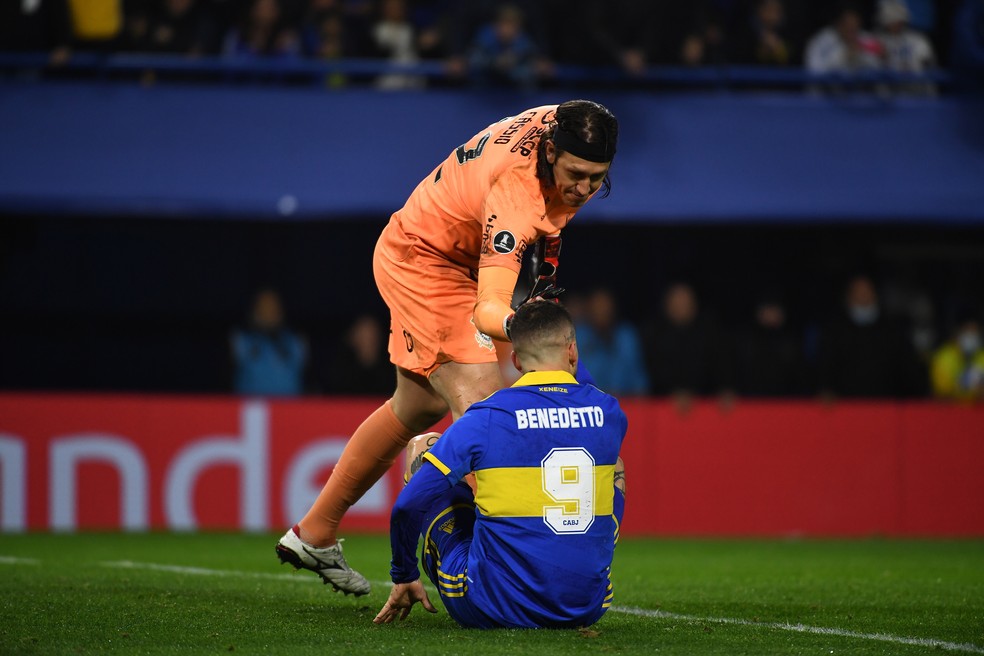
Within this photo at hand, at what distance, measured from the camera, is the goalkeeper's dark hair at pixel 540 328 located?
4.63m

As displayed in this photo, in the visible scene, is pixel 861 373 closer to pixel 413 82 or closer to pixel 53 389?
pixel 413 82

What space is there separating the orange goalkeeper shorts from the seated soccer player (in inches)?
27.6

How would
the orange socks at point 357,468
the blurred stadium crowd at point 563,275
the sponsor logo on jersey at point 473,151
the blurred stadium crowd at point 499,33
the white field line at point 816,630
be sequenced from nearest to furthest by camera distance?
the white field line at point 816,630
the sponsor logo on jersey at point 473,151
the orange socks at point 357,468
the blurred stadium crowd at point 563,275
the blurred stadium crowd at point 499,33

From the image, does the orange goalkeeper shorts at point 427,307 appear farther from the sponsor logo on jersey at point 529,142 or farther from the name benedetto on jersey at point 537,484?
the name benedetto on jersey at point 537,484

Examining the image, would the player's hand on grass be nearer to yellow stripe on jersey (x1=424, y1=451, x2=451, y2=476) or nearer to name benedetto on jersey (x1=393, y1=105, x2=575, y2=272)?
yellow stripe on jersey (x1=424, y1=451, x2=451, y2=476)

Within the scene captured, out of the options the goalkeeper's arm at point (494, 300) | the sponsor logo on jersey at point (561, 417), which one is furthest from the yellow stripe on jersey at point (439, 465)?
the goalkeeper's arm at point (494, 300)

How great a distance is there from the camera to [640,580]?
7270mm

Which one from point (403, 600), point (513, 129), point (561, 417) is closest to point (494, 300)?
point (561, 417)

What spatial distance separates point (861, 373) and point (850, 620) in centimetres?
735

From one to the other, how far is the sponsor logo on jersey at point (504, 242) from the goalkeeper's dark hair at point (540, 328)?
1.20 feet

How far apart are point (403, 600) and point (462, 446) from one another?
0.79 meters

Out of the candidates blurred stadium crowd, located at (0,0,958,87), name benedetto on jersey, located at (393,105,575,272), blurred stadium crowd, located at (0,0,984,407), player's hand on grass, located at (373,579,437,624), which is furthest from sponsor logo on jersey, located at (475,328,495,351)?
blurred stadium crowd, located at (0,0,958,87)

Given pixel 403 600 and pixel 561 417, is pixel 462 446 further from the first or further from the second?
pixel 403 600

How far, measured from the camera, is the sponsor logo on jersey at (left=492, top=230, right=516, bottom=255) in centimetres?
495
